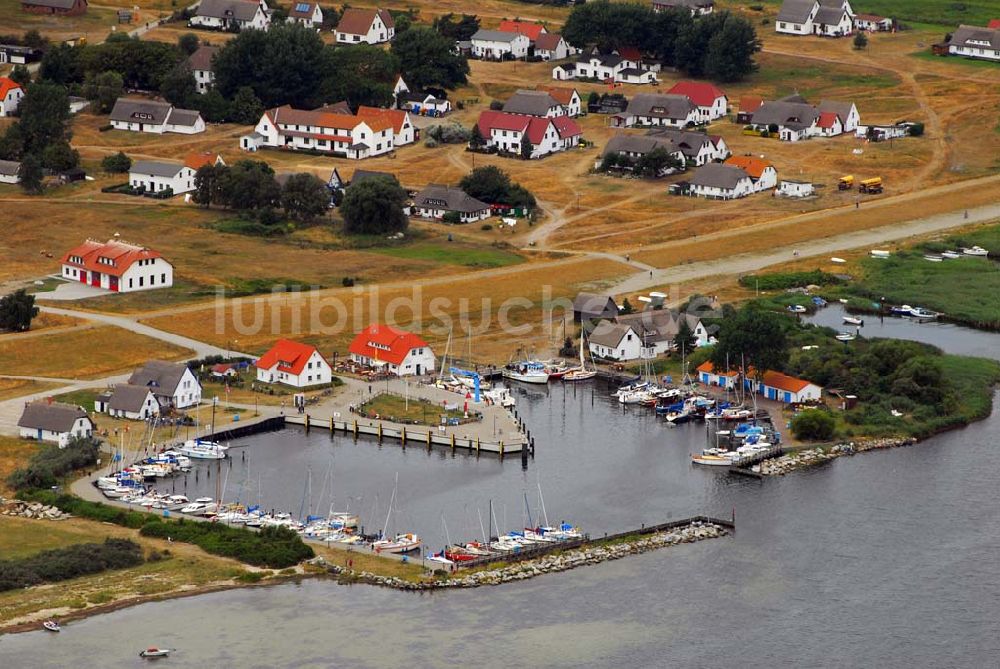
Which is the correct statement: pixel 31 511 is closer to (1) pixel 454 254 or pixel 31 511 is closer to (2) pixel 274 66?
(1) pixel 454 254

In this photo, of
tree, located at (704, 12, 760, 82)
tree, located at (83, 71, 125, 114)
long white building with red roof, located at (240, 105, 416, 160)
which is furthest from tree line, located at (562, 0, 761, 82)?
tree, located at (83, 71, 125, 114)

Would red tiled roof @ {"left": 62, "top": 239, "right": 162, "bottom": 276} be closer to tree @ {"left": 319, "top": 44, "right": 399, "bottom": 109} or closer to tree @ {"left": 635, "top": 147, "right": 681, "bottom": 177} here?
tree @ {"left": 635, "top": 147, "right": 681, "bottom": 177}

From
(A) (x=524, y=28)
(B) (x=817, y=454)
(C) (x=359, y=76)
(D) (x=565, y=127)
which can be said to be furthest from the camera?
(A) (x=524, y=28)

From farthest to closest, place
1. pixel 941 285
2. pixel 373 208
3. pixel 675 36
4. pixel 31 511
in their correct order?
pixel 675 36, pixel 373 208, pixel 941 285, pixel 31 511

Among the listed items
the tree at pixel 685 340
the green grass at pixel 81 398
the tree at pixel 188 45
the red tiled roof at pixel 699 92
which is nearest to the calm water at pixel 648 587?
the green grass at pixel 81 398

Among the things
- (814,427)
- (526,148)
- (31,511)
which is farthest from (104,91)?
(814,427)

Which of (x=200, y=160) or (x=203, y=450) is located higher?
(x=200, y=160)

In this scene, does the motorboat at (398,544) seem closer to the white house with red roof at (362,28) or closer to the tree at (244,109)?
the tree at (244,109)
